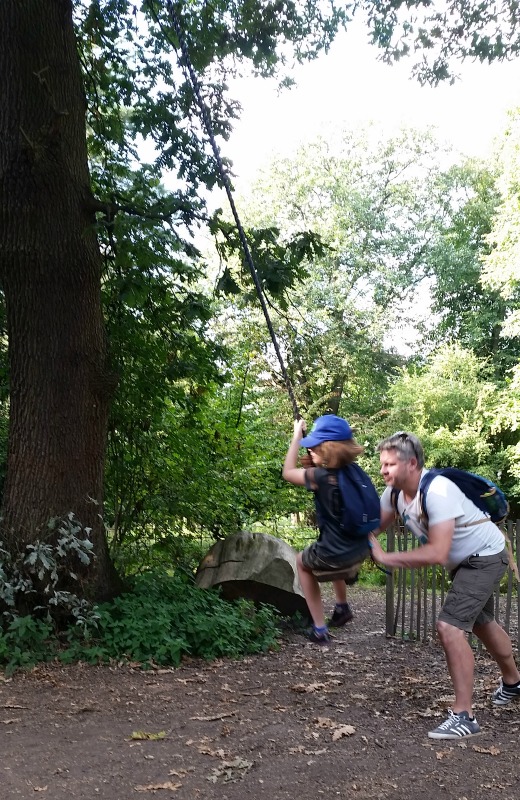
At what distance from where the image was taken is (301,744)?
4.53 meters

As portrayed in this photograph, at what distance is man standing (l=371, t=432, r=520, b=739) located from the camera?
448 cm

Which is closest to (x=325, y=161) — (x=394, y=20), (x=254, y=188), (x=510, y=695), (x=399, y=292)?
(x=254, y=188)

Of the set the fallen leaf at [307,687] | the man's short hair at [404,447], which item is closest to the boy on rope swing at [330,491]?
the man's short hair at [404,447]

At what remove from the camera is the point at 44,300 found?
6953mm

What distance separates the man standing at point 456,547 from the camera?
4477 mm

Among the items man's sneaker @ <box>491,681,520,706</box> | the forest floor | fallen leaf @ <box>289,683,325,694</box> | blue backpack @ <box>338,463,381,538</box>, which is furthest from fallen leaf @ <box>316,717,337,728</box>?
blue backpack @ <box>338,463,381,538</box>

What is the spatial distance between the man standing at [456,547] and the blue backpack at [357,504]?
0.16 metres

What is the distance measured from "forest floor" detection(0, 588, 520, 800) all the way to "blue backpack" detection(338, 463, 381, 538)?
51.0 inches

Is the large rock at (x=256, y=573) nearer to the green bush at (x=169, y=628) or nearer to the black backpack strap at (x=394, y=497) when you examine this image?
the green bush at (x=169, y=628)

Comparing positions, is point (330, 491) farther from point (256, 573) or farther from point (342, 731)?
point (256, 573)

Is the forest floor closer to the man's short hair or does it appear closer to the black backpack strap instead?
the black backpack strap

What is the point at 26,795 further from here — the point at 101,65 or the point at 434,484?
the point at 101,65

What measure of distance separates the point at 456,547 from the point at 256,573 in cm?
390

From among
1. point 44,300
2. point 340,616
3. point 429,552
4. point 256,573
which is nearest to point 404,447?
point 429,552
